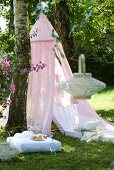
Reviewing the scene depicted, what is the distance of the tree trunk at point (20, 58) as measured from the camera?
7523 millimetres

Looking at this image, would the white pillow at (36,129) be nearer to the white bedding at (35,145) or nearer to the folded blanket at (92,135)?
the folded blanket at (92,135)

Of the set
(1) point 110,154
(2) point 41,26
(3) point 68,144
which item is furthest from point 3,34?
(1) point 110,154

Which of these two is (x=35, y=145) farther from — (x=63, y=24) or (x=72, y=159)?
(x=63, y=24)

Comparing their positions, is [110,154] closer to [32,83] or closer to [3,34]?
[32,83]

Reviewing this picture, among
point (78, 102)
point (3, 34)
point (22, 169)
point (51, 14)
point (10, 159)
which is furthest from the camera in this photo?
point (3, 34)

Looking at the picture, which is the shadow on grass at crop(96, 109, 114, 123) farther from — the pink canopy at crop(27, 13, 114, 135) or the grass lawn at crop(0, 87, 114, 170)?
the grass lawn at crop(0, 87, 114, 170)

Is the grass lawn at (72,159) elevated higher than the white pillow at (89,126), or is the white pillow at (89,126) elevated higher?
the white pillow at (89,126)

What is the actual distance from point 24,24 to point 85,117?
215 centimetres

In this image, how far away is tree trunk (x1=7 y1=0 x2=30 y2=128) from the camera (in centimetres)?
752

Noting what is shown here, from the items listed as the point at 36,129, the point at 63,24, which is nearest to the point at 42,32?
the point at 36,129

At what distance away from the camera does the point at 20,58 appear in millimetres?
7543

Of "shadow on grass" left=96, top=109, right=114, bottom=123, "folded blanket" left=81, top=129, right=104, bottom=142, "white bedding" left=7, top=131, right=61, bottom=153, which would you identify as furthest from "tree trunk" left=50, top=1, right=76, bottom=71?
"white bedding" left=7, top=131, right=61, bottom=153

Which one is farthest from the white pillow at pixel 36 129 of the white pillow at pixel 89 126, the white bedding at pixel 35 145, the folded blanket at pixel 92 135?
the white bedding at pixel 35 145

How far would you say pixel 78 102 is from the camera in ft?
27.6
